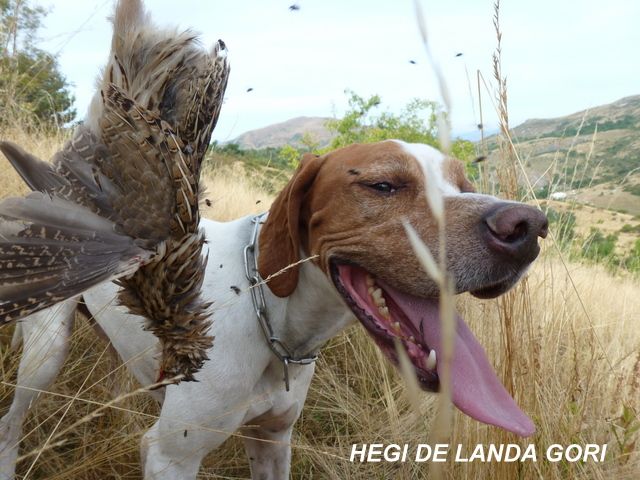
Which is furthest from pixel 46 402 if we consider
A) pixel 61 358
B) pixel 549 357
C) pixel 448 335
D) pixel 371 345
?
pixel 448 335

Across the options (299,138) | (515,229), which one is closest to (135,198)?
(515,229)

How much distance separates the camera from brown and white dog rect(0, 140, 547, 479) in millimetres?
1734

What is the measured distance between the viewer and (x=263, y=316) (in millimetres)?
2146

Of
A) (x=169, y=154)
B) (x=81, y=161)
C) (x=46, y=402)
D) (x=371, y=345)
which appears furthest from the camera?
(x=371, y=345)

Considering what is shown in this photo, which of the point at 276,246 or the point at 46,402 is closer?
the point at 276,246

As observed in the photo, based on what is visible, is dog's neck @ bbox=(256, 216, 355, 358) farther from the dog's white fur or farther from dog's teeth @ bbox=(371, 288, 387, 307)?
dog's teeth @ bbox=(371, 288, 387, 307)

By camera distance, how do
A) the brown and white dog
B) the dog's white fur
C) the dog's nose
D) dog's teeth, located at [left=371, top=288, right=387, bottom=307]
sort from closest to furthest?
1. the dog's nose
2. the brown and white dog
3. dog's teeth, located at [left=371, top=288, right=387, bottom=307]
4. the dog's white fur

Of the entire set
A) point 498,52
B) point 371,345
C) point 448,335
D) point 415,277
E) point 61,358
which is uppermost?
point 498,52

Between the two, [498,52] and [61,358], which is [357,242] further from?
[61,358]

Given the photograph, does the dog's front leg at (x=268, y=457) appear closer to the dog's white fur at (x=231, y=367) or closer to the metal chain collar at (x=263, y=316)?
the dog's white fur at (x=231, y=367)

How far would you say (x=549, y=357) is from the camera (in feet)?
8.45

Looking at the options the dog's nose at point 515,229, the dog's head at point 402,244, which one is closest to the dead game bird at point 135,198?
the dog's head at point 402,244

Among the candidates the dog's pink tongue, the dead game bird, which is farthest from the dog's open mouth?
the dead game bird

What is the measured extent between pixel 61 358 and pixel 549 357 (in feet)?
7.47
